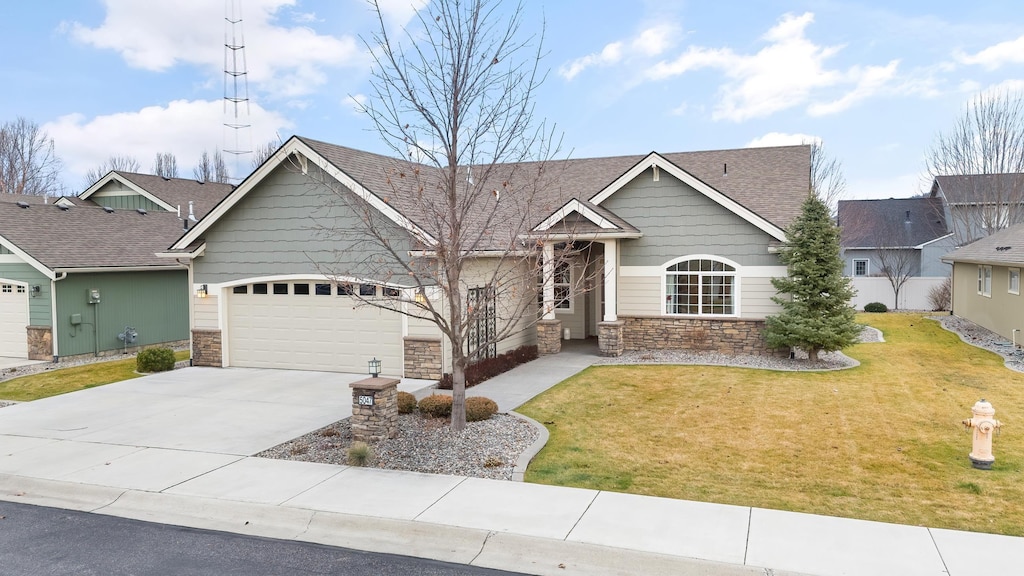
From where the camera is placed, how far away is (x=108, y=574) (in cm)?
596

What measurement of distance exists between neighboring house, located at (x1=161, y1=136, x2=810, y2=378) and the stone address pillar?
15.9 feet

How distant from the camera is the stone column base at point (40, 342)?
725 inches

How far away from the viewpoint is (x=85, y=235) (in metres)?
20.7

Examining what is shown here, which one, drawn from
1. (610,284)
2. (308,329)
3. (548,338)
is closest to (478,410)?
(308,329)

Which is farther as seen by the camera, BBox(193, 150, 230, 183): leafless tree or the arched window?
BBox(193, 150, 230, 183): leafless tree

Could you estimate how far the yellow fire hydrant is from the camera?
831cm

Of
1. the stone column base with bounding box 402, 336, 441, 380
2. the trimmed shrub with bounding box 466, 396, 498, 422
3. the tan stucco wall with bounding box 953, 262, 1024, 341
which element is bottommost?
the trimmed shrub with bounding box 466, 396, 498, 422

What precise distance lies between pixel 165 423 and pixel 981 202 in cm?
3327

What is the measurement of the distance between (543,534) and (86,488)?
5.48 metres

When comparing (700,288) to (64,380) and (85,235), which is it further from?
(85,235)

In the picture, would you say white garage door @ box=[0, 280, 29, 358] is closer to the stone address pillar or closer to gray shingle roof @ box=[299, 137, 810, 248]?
gray shingle roof @ box=[299, 137, 810, 248]

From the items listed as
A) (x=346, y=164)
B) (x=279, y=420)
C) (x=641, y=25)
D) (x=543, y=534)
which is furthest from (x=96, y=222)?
(x=543, y=534)

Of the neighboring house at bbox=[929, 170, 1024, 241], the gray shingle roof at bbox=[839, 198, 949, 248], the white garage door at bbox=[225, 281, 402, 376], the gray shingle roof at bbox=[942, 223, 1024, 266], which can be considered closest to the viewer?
the white garage door at bbox=[225, 281, 402, 376]

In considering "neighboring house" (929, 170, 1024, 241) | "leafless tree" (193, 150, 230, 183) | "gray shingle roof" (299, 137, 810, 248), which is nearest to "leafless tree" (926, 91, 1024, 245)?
"neighboring house" (929, 170, 1024, 241)
